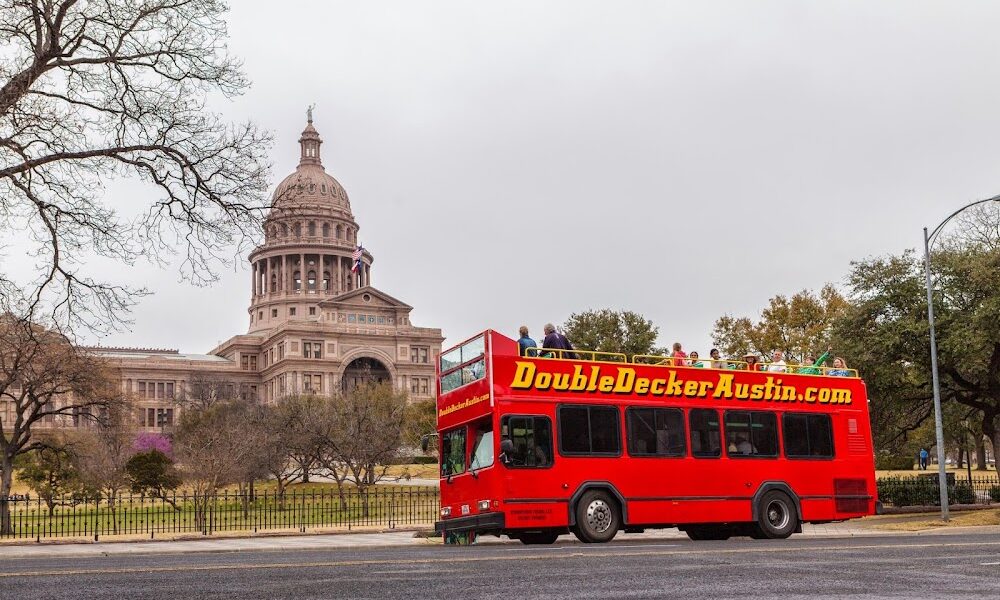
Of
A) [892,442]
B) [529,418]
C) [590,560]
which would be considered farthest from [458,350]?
[892,442]

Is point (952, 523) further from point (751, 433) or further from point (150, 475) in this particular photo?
point (150, 475)

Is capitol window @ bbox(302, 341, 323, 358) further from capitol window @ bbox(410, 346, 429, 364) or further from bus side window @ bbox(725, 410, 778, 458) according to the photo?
bus side window @ bbox(725, 410, 778, 458)

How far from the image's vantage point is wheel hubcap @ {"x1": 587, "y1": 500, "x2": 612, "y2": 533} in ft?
64.4

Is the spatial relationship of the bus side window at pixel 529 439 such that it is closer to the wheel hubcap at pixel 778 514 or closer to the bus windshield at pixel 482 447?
the bus windshield at pixel 482 447

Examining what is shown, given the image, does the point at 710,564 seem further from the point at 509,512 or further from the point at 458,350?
the point at 458,350

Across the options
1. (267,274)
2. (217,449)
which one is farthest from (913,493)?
(267,274)

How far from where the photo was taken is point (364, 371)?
123688mm

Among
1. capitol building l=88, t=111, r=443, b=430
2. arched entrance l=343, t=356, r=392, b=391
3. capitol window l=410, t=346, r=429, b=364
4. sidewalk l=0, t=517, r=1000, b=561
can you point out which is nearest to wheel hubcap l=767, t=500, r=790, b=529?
sidewalk l=0, t=517, r=1000, b=561

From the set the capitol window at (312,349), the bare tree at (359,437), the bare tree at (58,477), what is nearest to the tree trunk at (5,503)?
the bare tree at (58,477)

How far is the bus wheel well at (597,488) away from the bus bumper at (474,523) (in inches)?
57.5

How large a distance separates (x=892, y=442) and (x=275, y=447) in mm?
30783

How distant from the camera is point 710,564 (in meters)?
12.7

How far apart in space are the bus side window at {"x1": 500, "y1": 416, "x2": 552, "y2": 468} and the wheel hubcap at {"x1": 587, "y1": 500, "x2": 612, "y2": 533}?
1.28 metres

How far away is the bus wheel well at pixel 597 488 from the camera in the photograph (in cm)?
1931
